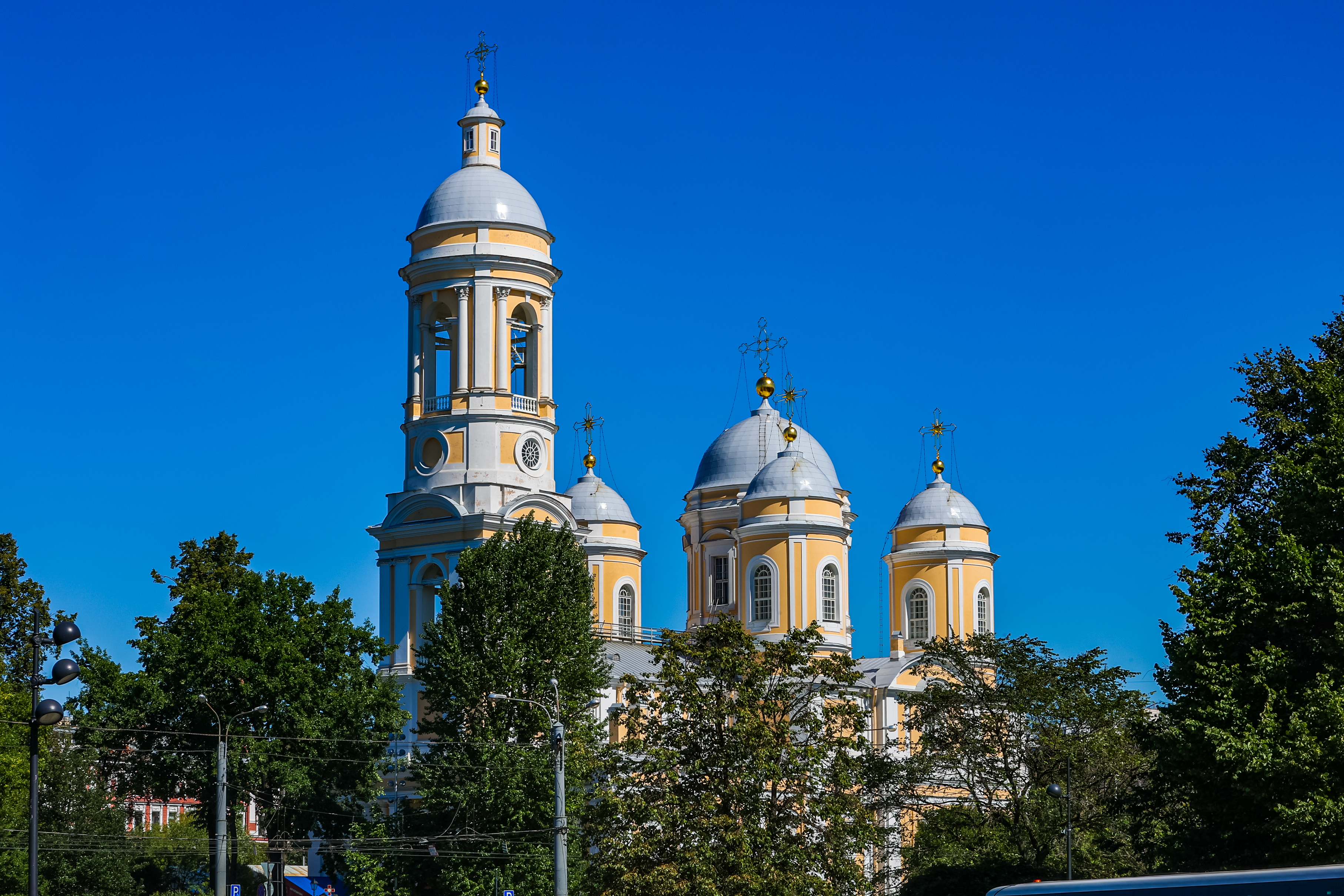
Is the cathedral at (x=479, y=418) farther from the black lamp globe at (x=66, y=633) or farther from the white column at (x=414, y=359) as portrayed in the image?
the black lamp globe at (x=66, y=633)

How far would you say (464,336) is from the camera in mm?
55781

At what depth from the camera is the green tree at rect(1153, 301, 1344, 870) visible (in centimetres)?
2919

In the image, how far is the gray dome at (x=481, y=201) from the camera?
56.6m

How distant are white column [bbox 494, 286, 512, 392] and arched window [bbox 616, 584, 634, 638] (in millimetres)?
23071

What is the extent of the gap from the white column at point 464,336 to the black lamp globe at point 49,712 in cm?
3204

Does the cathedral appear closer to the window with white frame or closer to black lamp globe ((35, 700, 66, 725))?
the window with white frame

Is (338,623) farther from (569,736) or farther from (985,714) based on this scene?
(985,714)

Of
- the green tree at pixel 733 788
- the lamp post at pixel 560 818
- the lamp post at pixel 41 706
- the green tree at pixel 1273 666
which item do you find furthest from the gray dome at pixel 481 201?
the lamp post at pixel 41 706

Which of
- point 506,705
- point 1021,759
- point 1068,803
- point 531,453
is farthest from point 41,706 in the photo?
point 531,453

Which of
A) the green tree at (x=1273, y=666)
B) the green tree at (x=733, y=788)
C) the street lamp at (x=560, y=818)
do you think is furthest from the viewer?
the green tree at (x=733, y=788)

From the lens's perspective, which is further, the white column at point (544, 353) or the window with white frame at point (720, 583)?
the window with white frame at point (720, 583)

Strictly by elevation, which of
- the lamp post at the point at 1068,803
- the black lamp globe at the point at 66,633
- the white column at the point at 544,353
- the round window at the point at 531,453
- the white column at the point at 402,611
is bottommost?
the lamp post at the point at 1068,803

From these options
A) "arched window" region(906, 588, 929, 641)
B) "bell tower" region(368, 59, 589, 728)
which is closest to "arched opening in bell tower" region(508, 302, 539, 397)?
"bell tower" region(368, 59, 589, 728)

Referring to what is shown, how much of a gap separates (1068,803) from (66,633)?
26.4 m
